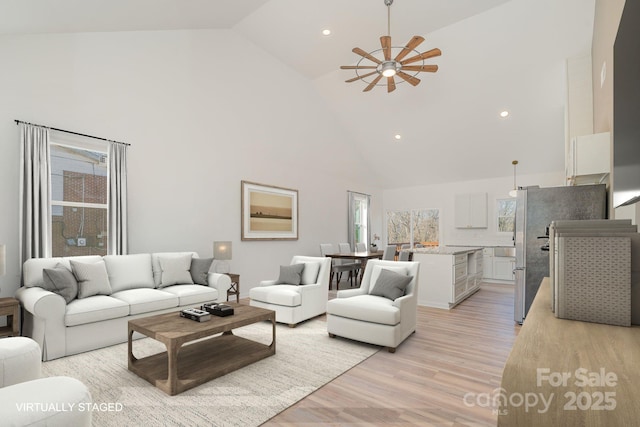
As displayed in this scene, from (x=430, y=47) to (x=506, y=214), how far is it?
475cm

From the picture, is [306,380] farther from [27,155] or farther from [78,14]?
[78,14]

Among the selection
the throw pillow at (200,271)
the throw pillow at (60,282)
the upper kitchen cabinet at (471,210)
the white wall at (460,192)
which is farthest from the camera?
the upper kitchen cabinet at (471,210)

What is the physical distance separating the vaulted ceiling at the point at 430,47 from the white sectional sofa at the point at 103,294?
2.59 metres

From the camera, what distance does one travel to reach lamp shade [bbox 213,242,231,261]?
17.1ft

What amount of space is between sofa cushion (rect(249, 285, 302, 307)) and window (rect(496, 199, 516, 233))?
243 inches

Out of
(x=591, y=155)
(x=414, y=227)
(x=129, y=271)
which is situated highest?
(x=591, y=155)

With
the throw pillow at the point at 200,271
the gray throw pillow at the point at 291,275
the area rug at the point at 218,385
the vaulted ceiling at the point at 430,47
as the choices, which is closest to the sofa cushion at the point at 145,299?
the area rug at the point at 218,385

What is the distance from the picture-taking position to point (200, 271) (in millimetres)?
4711

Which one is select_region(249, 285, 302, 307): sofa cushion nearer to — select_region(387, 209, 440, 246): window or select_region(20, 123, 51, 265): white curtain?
select_region(20, 123, 51, 265): white curtain

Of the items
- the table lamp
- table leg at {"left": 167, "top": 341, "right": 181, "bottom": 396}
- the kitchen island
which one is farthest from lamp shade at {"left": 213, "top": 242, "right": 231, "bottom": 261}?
the kitchen island

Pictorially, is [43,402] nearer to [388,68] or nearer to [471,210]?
[388,68]

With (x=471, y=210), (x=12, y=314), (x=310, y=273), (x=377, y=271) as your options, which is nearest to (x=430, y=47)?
(x=377, y=271)

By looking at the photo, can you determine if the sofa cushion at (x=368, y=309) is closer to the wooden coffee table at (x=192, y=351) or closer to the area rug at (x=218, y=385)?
the area rug at (x=218, y=385)

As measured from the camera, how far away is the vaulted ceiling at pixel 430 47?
4.01 meters
